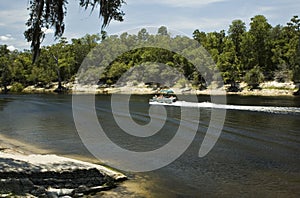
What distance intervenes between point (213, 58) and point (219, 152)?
86685mm

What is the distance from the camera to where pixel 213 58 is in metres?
109

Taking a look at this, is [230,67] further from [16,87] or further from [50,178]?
[50,178]

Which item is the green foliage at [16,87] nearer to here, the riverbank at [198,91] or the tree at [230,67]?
the riverbank at [198,91]

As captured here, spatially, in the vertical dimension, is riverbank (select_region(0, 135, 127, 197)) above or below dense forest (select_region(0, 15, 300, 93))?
below

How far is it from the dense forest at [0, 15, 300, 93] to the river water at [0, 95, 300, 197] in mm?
62502

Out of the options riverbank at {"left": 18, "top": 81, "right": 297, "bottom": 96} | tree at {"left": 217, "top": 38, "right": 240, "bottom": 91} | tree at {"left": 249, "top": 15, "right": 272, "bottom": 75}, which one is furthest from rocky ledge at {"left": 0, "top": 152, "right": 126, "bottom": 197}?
tree at {"left": 249, "top": 15, "right": 272, "bottom": 75}

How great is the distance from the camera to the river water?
56.2 ft

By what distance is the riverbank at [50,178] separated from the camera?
45.3 feet

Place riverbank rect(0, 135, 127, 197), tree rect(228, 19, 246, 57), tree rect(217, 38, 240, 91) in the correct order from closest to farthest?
1. riverbank rect(0, 135, 127, 197)
2. tree rect(217, 38, 240, 91)
3. tree rect(228, 19, 246, 57)

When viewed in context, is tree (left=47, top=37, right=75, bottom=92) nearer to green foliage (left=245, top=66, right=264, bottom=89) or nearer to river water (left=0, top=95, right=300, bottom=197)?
green foliage (left=245, top=66, right=264, bottom=89)

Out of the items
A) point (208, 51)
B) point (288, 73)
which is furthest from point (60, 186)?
point (208, 51)

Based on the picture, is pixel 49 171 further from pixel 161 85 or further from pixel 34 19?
pixel 161 85

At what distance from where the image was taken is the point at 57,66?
132 m

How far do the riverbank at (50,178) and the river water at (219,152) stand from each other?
1.78m
